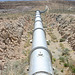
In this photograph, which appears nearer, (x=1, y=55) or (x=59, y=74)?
(x=59, y=74)

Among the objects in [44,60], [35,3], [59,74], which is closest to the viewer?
[44,60]

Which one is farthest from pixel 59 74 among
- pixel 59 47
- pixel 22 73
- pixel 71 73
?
pixel 59 47

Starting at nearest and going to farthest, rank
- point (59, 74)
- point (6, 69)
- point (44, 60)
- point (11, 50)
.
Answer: point (44, 60) → point (6, 69) → point (59, 74) → point (11, 50)

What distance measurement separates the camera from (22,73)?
11039 mm

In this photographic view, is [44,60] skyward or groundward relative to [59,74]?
groundward

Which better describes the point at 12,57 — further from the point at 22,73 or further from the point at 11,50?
the point at 22,73

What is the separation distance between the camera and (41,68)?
245 inches

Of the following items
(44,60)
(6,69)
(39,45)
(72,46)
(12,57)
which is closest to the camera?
(44,60)

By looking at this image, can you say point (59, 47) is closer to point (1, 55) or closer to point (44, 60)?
point (1, 55)

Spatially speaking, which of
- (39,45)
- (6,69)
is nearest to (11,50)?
(6,69)

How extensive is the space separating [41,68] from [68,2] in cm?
9224

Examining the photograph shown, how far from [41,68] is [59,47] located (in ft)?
42.4

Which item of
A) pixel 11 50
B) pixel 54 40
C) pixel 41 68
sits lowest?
pixel 41 68

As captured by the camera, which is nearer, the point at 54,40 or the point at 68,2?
the point at 54,40
